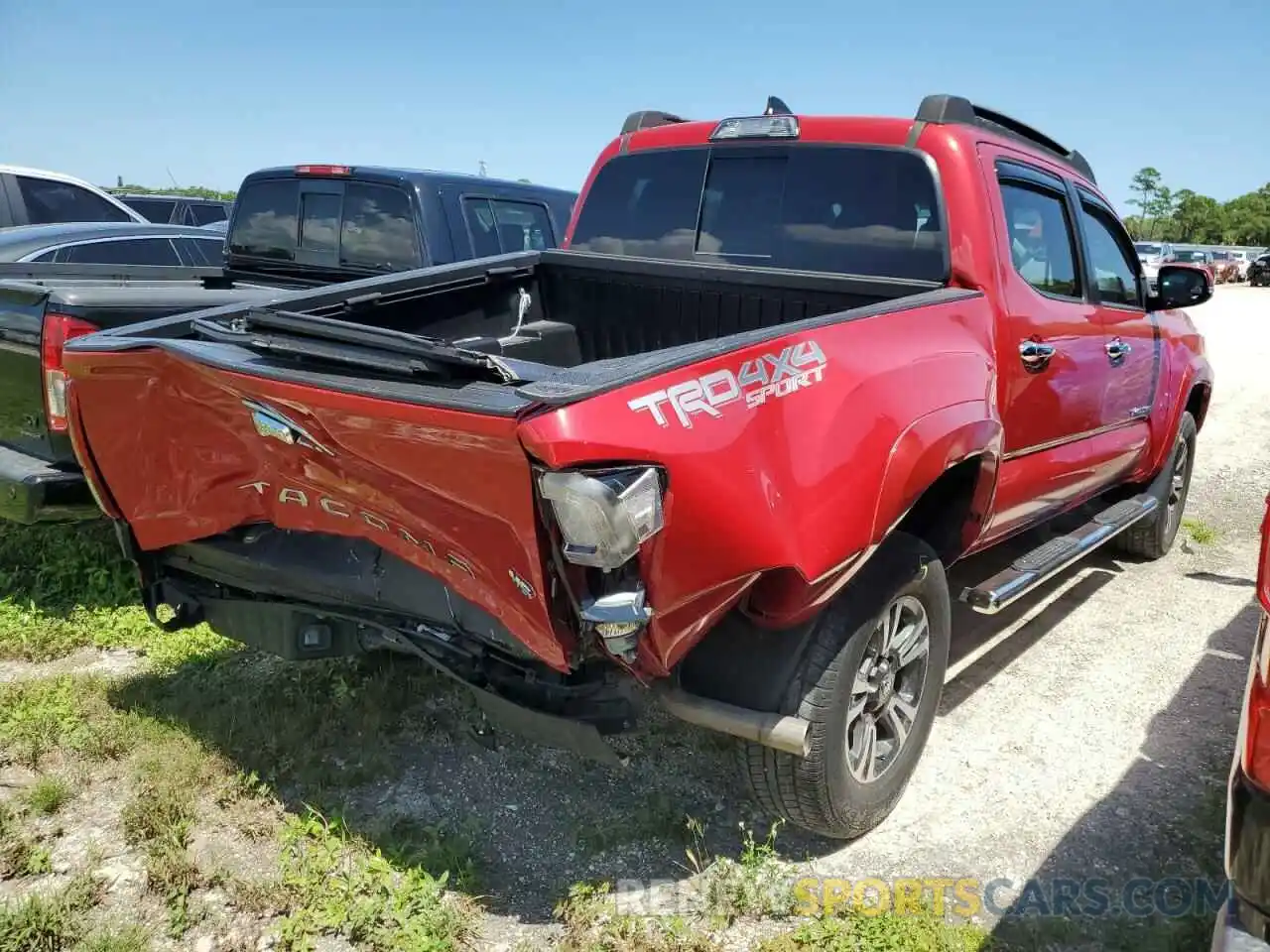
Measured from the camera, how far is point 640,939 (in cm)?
251

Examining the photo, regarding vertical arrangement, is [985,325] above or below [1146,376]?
above

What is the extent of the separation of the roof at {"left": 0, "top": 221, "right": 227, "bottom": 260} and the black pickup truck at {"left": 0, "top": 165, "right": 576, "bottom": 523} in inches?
56.6

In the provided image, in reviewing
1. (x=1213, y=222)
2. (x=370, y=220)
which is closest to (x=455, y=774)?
(x=370, y=220)

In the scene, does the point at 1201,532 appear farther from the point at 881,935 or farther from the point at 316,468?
the point at 316,468

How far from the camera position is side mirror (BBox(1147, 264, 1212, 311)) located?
15.4 feet

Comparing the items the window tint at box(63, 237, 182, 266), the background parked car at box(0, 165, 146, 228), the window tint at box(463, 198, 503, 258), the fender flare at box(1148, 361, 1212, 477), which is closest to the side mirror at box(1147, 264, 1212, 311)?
the fender flare at box(1148, 361, 1212, 477)

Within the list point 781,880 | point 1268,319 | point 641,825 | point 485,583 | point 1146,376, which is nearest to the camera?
point 485,583

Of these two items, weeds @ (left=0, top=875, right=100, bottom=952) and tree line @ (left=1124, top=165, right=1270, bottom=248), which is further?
tree line @ (left=1124, top=165, right=1270, bottom=248)

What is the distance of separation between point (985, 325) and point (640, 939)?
7.21 ft

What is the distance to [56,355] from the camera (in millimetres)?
3768

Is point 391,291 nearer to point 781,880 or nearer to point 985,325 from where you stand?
point 985,325

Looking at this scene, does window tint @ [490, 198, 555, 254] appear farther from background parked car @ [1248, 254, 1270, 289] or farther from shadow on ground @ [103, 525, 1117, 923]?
background parked car @ [1248, 254, 1270, 289]

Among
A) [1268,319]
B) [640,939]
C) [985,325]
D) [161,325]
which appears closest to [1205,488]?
[985,325]

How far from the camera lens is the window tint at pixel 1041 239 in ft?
12.0
